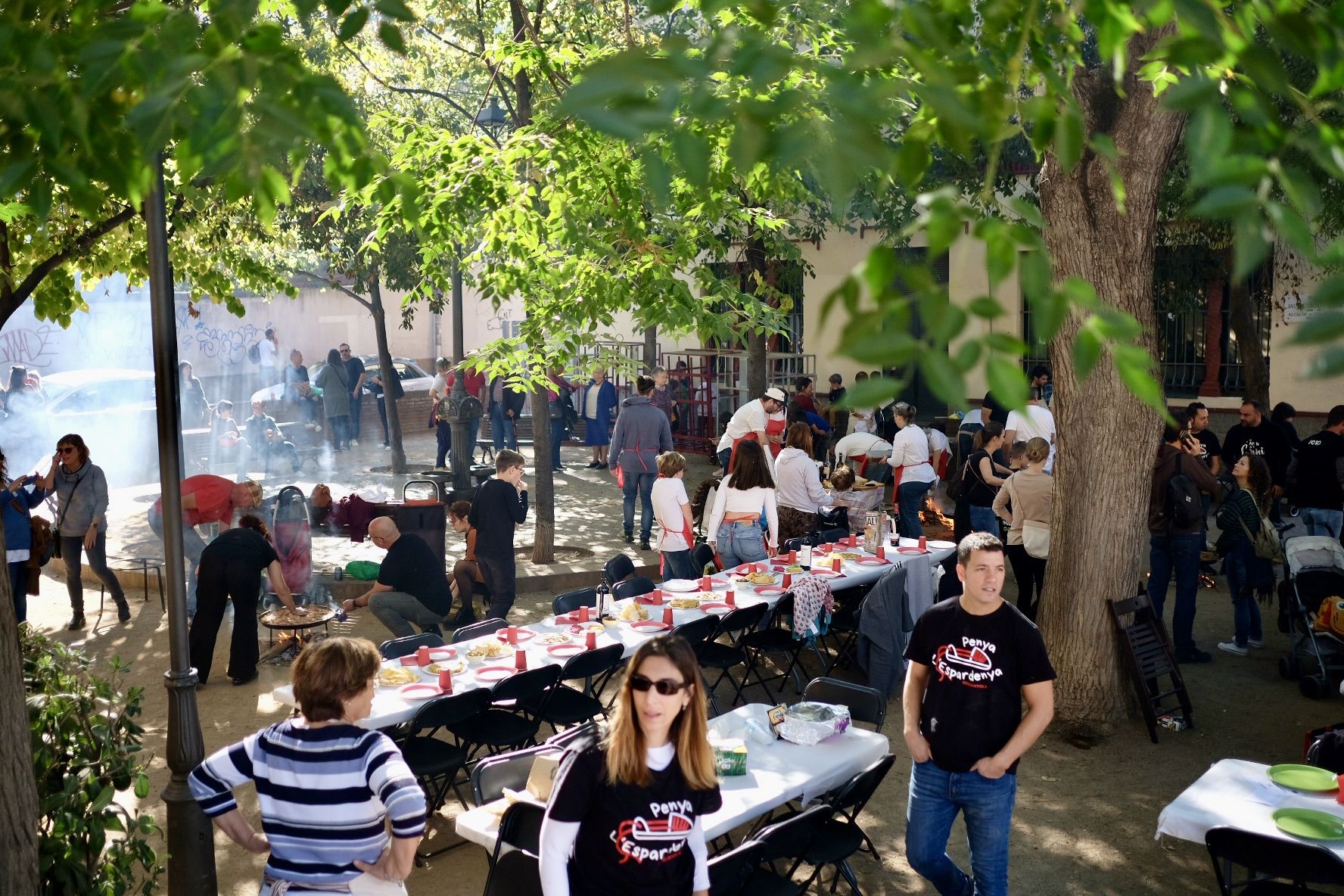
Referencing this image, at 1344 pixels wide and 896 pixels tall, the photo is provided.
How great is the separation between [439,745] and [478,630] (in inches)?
58.2

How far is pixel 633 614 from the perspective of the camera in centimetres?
847

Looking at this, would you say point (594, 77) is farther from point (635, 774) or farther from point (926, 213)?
point (635, 774)

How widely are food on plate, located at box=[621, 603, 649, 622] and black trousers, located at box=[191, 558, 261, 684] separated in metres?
3.04

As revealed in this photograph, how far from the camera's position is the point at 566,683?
9.79 m

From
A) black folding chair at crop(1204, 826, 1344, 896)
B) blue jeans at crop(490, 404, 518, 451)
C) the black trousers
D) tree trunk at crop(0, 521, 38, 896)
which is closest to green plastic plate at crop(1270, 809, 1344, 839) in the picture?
black folding chair at crop(1204, 826, 1344, 896)

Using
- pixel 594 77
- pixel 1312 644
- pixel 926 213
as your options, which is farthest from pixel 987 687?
pixel 1312 644

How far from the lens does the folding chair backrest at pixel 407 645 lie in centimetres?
782

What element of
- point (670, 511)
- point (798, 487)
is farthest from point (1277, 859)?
point (798, 487)

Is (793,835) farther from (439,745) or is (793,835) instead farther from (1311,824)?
(439,745)

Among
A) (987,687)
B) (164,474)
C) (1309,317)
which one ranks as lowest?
(987,687)

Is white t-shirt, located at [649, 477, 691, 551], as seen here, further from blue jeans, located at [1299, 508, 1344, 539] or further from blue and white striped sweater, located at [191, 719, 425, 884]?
blue and white striped sweater, located at [191, 719, 425, 884]

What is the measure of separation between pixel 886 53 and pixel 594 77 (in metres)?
0.51

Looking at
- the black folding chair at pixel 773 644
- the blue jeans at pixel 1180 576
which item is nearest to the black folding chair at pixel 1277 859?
the black folding chair at pixel 773 644

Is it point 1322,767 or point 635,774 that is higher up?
point 635,774
